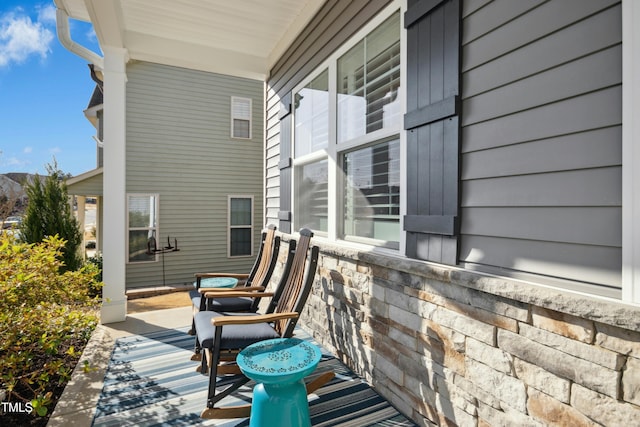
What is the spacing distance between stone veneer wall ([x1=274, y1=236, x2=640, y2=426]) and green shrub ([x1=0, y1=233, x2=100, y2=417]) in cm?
210

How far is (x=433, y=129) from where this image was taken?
6.88ft

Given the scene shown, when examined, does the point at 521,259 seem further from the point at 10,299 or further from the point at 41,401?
the point at 10,299

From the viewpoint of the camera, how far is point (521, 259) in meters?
1.64

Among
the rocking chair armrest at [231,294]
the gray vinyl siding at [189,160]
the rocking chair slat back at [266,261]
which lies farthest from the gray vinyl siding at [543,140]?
the gray vinyl siding at [189,160]

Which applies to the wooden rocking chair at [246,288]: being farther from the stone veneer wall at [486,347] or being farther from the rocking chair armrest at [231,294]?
the stone veneer wall at [486,347]

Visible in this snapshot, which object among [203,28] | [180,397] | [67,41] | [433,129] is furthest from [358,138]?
[67,41]

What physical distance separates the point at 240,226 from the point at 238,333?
6.40m

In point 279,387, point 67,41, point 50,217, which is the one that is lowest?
point 279,387

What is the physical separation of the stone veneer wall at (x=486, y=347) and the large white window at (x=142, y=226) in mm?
6260

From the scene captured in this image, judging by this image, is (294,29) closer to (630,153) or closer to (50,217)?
(630,153)

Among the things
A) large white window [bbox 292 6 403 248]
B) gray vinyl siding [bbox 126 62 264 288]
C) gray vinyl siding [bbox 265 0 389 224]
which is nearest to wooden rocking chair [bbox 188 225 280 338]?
large white window [bbox 292 6 403 248]

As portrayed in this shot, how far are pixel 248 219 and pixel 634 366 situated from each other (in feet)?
26.9

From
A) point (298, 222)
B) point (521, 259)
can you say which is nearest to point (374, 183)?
point (521, 259)

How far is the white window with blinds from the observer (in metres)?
8.74
